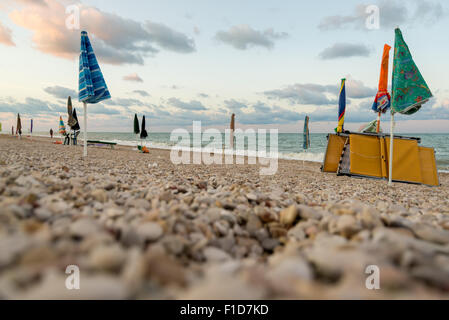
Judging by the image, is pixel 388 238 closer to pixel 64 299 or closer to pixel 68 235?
pixel 64 299

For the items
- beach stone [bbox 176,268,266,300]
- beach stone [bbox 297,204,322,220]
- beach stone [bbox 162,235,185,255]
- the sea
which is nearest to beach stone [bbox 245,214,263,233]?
beach stone [bbox 297,204,322,220]

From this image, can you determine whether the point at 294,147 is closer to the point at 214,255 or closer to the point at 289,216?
the point at 289,216

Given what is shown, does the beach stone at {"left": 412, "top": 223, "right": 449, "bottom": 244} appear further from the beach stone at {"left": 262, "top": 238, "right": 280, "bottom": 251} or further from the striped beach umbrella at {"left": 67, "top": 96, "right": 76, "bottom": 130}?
the striped beach umbrella at {"left": 67, "top": 96, "right": 76, "bottom": 130}

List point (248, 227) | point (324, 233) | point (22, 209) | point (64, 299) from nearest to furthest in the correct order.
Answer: point (64, 299) → point (22, 209) → point (324, 233) → point (248, 227)

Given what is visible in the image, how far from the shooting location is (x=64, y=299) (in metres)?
0.77

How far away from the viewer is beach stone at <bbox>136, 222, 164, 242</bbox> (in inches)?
45.8

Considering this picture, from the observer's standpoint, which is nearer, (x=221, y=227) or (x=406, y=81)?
(x=221, y=227)

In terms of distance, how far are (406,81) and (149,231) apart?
6.72 metres

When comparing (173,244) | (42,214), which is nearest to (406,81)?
(173,244)

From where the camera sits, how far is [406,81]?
5.56 m

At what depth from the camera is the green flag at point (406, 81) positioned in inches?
216

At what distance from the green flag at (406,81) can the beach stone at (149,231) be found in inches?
256
